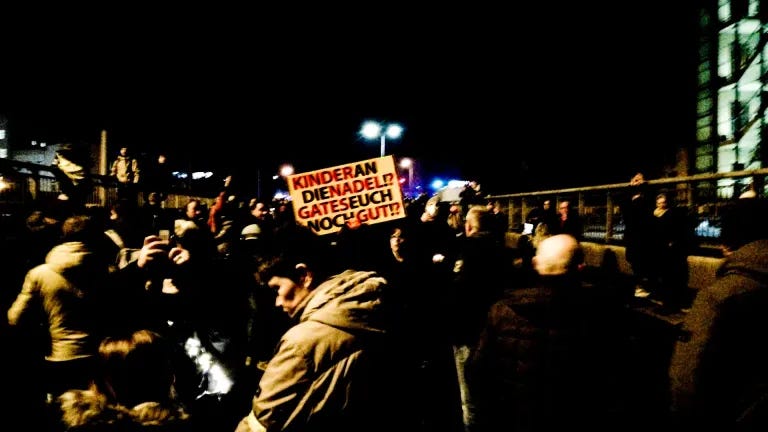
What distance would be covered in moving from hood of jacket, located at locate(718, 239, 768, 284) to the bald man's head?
2.54 feet

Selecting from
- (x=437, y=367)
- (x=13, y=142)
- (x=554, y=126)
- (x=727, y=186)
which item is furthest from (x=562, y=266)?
(x=13, y=142)

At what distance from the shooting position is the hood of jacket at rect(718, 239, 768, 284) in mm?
2621

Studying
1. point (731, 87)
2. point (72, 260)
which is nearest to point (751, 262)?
point (72, 260)

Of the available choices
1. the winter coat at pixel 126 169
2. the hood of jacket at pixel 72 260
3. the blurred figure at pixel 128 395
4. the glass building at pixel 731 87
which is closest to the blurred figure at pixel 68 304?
the hood of jacket at pixel 72 260

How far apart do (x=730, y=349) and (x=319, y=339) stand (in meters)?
2.15

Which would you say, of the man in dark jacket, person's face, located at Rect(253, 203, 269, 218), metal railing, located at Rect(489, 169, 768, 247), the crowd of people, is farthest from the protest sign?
the man in dark jacket

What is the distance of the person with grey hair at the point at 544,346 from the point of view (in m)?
2.87

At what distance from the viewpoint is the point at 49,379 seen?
400cm

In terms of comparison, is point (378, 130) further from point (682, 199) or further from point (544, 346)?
point (544, 346)

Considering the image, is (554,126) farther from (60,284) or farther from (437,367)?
(60,284)

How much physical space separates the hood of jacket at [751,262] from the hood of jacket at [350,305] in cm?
195

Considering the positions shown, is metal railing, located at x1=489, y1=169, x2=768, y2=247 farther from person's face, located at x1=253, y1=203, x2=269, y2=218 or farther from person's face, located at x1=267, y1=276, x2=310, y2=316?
person's face, located at x1=253, y1=203, x2=269, y2=218

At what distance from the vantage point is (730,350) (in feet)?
8.64

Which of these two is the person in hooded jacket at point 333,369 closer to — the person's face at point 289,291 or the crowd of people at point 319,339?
the crowd of people at point 319,339
